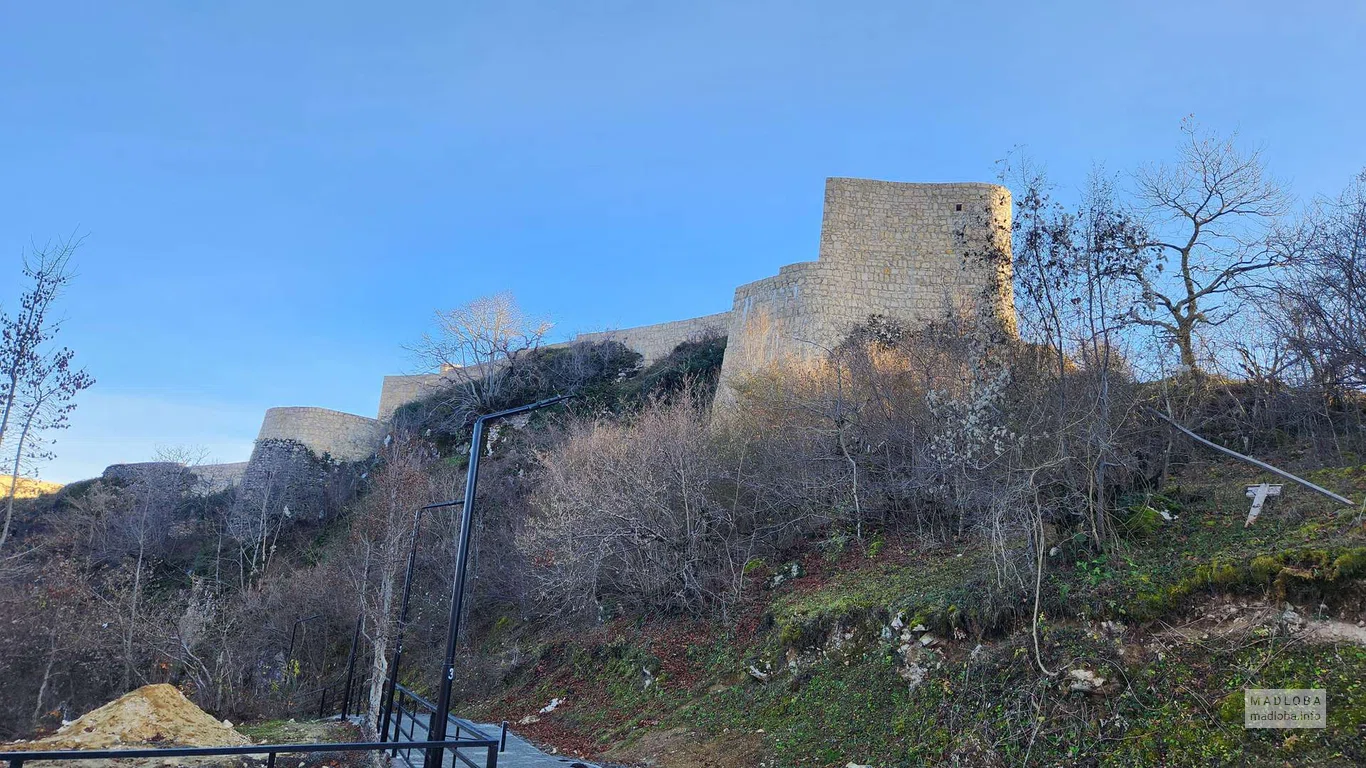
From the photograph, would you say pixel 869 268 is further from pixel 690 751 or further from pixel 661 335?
pixel 661 335

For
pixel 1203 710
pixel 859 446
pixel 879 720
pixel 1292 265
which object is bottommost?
pixel 879 720

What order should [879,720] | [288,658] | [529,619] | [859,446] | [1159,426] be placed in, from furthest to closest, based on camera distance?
[288,658] → [529,619] → [859,446] → [1159,426] → [879,720]

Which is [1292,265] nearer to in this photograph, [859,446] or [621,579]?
[859,446]

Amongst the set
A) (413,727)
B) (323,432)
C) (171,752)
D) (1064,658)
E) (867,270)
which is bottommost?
(413,727)

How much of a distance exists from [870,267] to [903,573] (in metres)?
10.5

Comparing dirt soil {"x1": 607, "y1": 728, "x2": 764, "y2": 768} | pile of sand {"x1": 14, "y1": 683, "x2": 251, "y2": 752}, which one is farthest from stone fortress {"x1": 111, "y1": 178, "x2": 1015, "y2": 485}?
pile of sand {"x1": 14, "y1": 683, "x2": 251, "y2": 752}

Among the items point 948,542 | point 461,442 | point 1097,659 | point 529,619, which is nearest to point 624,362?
point 461,442

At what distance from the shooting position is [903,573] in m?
10.6

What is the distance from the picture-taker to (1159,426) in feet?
33.3

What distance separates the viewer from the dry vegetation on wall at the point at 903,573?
627 cm

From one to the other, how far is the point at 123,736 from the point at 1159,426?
14438 millimetres

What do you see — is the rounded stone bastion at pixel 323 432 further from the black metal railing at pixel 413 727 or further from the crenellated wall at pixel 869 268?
the black metal railing at pixel 413 727

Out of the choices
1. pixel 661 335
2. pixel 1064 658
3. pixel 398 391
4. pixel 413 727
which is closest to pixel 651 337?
pixel 661 335

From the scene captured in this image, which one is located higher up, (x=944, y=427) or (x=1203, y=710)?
(x=944, y=427)
